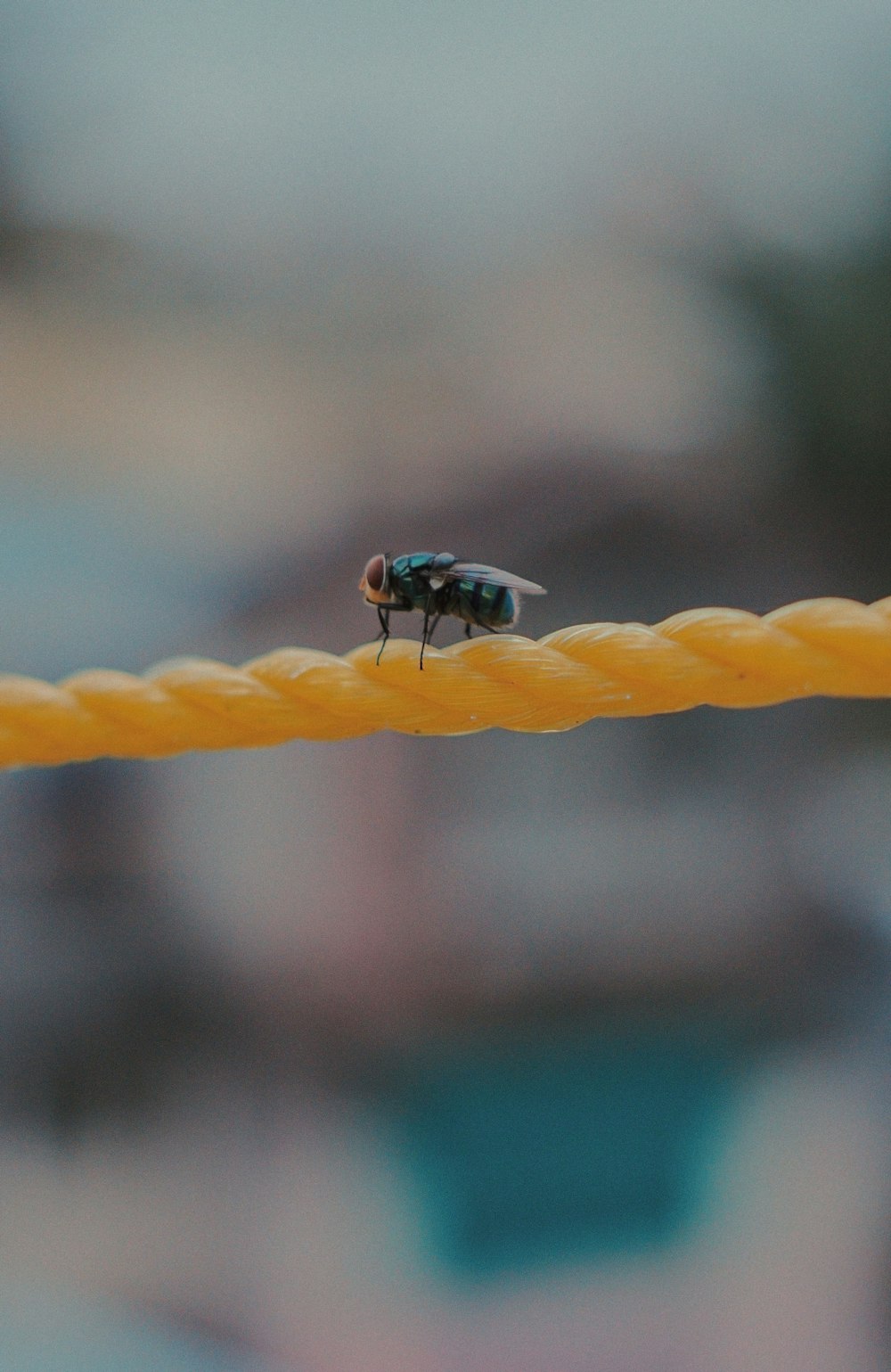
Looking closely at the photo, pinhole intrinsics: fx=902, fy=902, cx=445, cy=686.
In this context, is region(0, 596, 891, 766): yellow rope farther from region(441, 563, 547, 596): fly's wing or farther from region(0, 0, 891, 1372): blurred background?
region(0, 0, 891, 1372): blurred background

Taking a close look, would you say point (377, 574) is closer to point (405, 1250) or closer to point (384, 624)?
point (384, 624)

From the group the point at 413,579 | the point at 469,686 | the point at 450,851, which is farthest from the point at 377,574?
the point at 450,851

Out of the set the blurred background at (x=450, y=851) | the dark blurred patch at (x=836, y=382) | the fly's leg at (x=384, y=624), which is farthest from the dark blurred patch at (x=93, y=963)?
the dark blurred patch at (x=836, y=382)

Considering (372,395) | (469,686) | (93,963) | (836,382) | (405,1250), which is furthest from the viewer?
(372,395)

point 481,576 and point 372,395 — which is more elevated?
point 372,395

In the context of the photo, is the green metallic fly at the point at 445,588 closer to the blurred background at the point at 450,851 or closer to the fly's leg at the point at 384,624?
the fly's leg at the point at 384,624

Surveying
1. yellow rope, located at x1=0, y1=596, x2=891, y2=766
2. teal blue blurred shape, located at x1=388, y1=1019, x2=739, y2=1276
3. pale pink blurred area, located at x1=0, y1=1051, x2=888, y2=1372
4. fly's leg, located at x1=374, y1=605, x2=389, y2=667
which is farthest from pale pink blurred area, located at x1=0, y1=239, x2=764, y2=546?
yellow rope, located at x1=0, y1=596, x2=891, y2=766

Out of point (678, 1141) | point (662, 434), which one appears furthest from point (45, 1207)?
point (662, 434)
